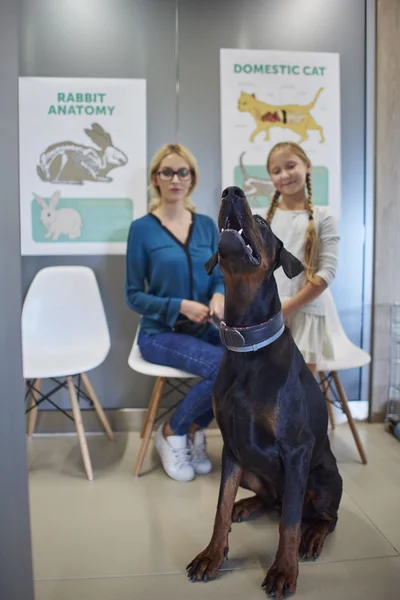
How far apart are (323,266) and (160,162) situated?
0.85m

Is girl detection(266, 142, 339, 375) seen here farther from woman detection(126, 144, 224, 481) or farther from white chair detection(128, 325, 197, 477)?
white chair detection(128, 325, 197, 477)

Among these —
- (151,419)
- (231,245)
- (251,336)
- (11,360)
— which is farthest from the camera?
(151,419)

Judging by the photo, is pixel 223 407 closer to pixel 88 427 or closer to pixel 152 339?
pixel 152 339

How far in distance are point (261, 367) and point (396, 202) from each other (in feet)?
5.07

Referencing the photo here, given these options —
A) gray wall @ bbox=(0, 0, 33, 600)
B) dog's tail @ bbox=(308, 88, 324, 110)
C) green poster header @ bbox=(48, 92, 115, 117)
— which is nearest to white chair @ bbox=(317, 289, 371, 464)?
dog's tail @ bbox=(308, 88, 324, 110)

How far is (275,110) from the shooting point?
2.61 m

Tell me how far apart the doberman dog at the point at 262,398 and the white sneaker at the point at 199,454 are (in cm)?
70

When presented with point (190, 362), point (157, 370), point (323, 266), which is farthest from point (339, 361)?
point (157, 370)

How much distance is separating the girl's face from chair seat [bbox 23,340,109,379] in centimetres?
107

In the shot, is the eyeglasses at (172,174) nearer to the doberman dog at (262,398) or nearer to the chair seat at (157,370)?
the chair seat at (157,370)

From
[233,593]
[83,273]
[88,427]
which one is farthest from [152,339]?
[233,593]

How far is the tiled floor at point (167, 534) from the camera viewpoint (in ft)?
5.15

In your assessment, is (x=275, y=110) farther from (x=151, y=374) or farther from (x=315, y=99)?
(x=151, y=374)

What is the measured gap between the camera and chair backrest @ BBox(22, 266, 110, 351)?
8.73 feet
